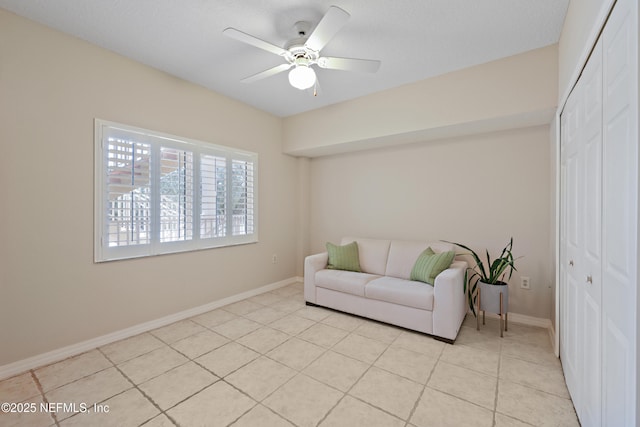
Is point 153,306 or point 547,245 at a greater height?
point 547,245

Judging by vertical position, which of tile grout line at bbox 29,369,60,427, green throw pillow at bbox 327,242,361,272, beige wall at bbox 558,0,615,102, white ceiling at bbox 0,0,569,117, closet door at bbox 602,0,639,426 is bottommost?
tile grout line at bbox 29,369,60,427

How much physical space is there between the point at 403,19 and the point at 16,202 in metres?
3.31

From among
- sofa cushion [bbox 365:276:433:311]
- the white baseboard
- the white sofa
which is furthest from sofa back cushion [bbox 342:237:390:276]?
the white baseboard

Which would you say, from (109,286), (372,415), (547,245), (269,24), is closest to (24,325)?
(109,286)

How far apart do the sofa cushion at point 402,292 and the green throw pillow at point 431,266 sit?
86 millimetres

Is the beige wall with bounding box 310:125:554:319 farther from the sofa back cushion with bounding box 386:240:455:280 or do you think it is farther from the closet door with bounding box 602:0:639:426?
the closet door with bounding box 602:0:639:426

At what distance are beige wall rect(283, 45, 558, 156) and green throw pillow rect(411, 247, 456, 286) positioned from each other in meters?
1.44

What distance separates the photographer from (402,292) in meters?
2.77

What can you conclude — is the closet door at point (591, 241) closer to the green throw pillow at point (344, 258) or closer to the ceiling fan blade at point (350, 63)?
the ceiling fan blade at point (350, 63)

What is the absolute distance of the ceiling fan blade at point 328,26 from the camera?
5.46 feet

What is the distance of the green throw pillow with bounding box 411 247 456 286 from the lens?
9.44 feet

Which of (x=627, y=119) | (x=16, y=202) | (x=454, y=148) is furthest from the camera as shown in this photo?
(x=454, y=148)

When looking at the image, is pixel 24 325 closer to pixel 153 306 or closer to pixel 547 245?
pixel 153 306

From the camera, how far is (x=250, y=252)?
12.8ft
